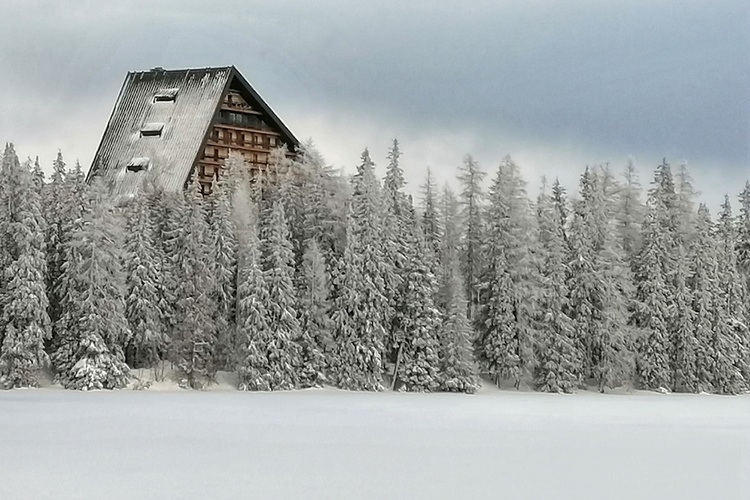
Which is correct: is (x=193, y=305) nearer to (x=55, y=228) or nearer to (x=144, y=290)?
(x=144, y=290)

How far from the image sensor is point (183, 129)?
7125 centimetres

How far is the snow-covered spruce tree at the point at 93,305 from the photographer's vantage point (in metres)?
53.7

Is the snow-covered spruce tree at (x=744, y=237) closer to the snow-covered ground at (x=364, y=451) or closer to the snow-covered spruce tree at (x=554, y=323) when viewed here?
the snow-covered spruce tree at (x=554, y=323)

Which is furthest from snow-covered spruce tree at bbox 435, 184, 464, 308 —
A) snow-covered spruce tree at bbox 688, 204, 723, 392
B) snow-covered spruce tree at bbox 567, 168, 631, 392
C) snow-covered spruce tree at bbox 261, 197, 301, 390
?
snow-covered spruce tree at bbox 688, 204, 723, 392

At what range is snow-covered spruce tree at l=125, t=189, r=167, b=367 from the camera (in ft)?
186

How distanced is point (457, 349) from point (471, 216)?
9.38m

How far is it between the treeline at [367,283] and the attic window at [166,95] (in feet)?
32.8

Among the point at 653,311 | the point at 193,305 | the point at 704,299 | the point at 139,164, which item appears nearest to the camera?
the point at 193,305

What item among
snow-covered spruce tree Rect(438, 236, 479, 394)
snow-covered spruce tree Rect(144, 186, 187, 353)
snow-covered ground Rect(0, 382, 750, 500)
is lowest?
snow-covered ground Rect(0, 382, 750, 500)

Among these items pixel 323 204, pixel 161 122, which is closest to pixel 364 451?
pixel 323 204

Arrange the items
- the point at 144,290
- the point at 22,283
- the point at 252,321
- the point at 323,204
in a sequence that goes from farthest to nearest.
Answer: the point at 323,204 < the point at 144,290 < the point at 252,321 < the point at 22,283

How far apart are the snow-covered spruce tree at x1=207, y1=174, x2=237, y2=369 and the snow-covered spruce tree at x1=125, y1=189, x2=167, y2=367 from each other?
2.73 metres

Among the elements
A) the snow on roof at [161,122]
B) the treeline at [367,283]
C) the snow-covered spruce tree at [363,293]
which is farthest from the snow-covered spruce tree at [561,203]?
the snow on roof at [161,122]

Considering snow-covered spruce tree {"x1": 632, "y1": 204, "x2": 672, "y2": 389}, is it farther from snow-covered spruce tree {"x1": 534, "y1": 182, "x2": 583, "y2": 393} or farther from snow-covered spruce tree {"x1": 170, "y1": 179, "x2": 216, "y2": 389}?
snow-covered spruce tree {"x1": 170, "y1": 179, "x2": 216, "y2": 389}
